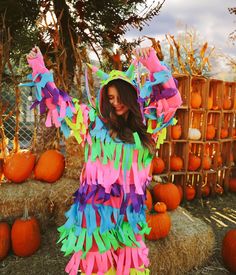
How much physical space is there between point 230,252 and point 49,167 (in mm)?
1961

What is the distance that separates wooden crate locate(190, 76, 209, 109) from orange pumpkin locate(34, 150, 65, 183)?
2437mm

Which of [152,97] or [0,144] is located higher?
[152,97]

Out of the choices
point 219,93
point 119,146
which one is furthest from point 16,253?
point 219,93

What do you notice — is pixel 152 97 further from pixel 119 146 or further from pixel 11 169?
pixel 11 169

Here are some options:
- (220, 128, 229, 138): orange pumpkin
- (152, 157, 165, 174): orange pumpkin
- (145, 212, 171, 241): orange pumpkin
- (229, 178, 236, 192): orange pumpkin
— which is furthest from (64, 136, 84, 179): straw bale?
(229, 178, 236, 192): orange pumpkin

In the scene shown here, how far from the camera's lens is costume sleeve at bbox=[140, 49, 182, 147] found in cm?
149

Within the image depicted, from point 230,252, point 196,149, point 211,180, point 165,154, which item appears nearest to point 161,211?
point 230,252

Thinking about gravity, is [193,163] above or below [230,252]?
above

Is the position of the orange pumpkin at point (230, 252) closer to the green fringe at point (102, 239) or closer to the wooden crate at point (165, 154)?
the green fringe at point (102, 239)

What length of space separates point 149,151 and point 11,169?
1.97 meters

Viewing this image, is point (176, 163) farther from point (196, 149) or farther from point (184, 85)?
point (184, 85)

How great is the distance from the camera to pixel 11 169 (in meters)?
3.20

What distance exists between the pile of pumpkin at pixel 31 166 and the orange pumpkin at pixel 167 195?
3.59 feet

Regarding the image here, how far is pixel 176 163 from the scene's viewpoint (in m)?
4.64
